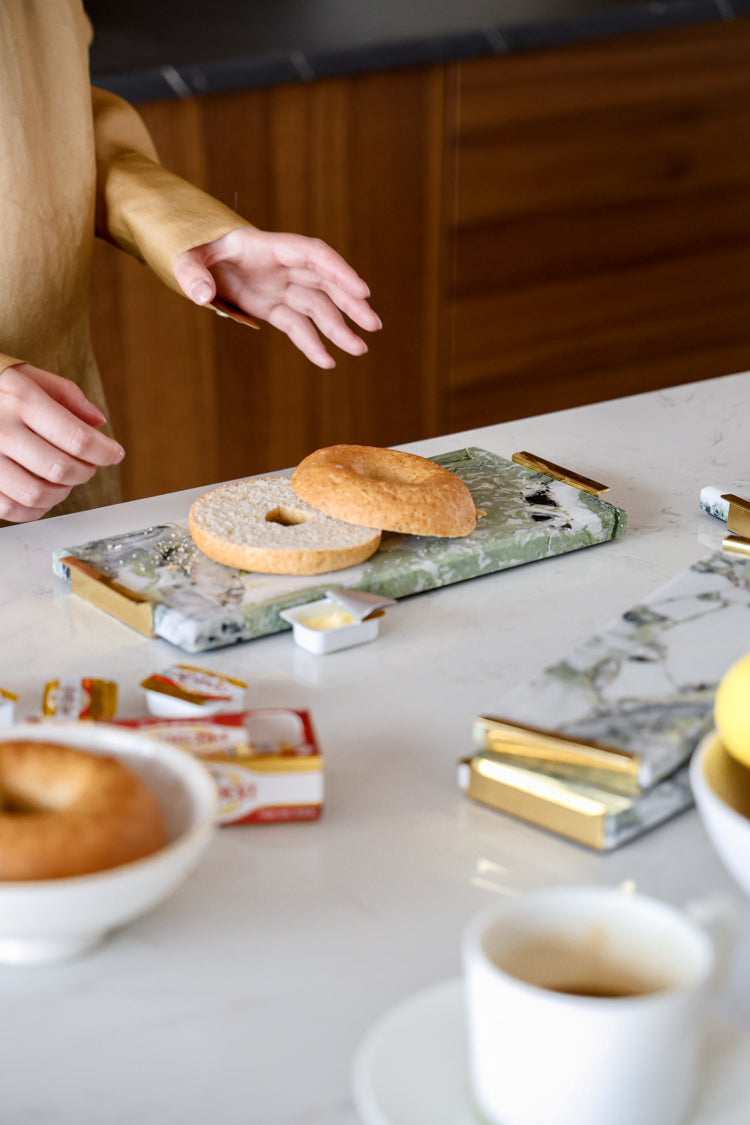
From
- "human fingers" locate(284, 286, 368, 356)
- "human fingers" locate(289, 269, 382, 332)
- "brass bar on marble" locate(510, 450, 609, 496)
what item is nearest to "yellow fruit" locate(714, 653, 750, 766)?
"brass bar on marble" locate(510, 450, 609, 496)

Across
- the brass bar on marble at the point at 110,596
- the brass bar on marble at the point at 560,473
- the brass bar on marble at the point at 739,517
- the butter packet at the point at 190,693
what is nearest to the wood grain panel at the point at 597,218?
the brass bar on marble at the point at 560,473

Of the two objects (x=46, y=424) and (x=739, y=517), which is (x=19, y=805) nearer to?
(x=46, y=424)

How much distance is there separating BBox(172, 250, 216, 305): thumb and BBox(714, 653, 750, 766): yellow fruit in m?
0.61

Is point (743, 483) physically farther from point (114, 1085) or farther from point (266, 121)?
point (266, 121)

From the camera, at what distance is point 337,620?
806 mm

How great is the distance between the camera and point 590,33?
8.18 ft

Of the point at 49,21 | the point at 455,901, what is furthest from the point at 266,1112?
the point at 49,21

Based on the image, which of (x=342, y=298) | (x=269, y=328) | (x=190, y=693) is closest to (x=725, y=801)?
(x=190, y=693)

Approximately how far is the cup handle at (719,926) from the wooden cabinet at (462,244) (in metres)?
1.88

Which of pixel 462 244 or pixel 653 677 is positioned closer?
pixel 653 677

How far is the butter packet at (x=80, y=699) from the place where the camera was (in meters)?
0.69

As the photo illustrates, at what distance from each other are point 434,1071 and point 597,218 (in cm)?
250

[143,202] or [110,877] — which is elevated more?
[143,202]

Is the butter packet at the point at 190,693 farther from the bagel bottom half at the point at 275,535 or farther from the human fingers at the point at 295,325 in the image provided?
the human fingers at the point at 295,325
